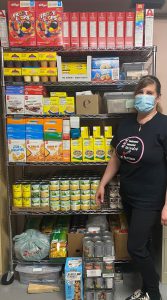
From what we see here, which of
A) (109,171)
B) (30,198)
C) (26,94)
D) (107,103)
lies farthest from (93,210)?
(26,94)

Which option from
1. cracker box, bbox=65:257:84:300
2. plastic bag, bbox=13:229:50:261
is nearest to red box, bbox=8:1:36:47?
plastic bag, bbox=13:229:50:261

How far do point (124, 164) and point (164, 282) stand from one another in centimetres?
98

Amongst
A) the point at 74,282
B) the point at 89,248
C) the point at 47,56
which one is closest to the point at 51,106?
the point at 47,56

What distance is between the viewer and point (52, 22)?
196 centimetres

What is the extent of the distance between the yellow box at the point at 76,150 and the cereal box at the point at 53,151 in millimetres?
88

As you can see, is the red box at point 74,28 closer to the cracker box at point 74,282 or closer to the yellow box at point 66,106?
the yellow box at point 66,106

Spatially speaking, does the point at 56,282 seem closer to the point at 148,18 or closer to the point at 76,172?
the point at 76,172

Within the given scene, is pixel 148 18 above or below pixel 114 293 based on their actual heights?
above

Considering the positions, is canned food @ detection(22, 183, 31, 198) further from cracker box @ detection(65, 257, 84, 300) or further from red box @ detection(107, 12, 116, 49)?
red box @ detection(107, 12, 116, 49)

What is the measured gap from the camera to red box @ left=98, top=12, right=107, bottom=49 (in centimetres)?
202

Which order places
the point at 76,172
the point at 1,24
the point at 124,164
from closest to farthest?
the point at 124,164 < the point at 1,24 < the point at 76,172

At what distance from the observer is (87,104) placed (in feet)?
6.75

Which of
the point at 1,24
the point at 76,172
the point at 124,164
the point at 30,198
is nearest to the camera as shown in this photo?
the point at 124,164

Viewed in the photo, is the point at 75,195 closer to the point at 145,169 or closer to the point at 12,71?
the point at 145,169
